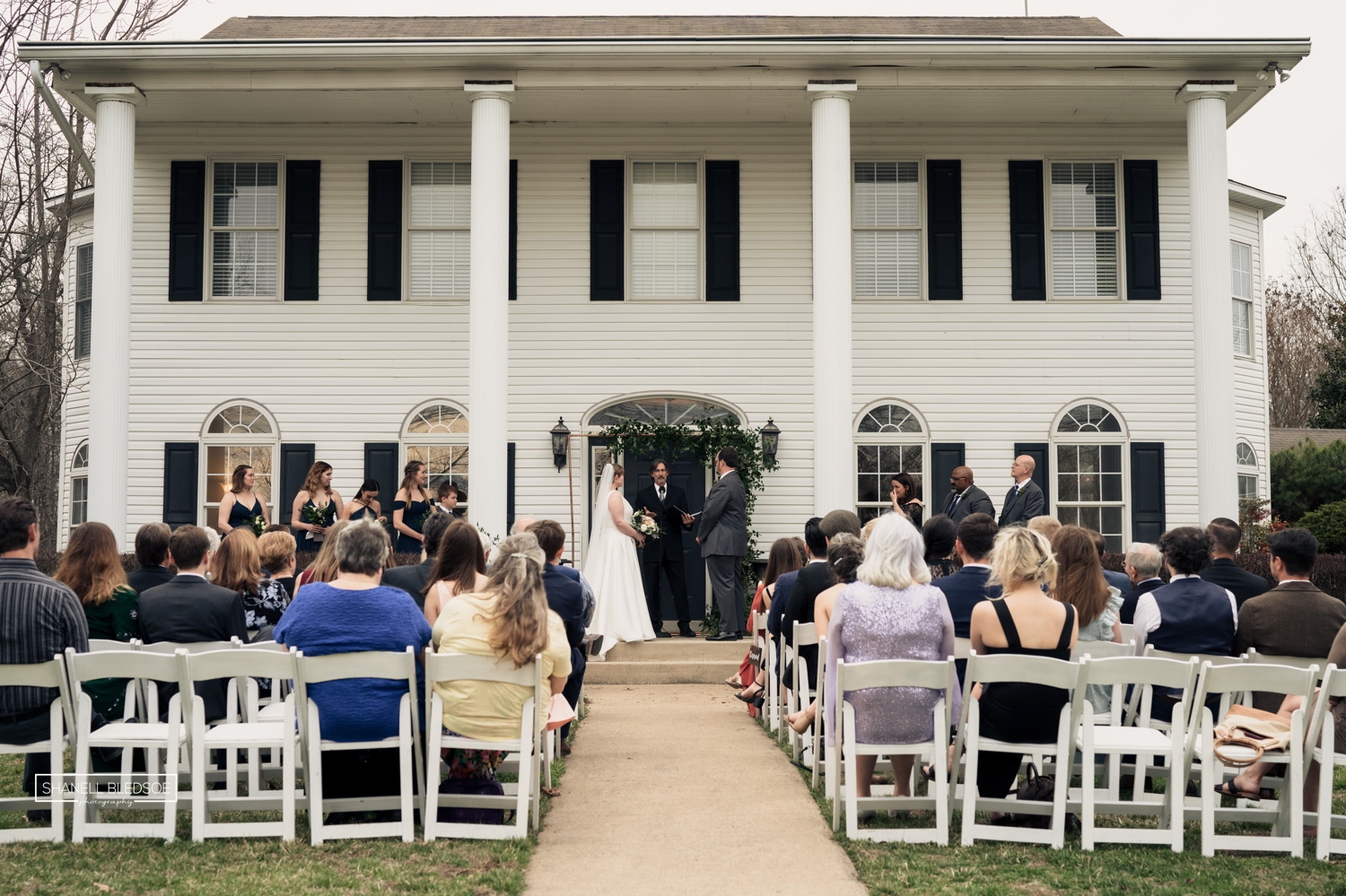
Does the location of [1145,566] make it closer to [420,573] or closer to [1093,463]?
[420,573]

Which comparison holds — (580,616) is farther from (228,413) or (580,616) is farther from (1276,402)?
(1276,402)

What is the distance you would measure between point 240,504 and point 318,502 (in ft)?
2.55

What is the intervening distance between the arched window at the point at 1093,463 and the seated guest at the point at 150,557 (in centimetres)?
1077

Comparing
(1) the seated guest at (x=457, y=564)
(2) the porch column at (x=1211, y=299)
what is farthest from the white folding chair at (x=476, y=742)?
(2) the porch column at (x=1211, y=299)

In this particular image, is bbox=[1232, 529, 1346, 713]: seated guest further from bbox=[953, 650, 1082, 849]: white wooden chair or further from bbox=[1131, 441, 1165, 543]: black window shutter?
bbox=[1131, 441, 1165, 543]: black window shutter

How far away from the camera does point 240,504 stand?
12383 millimetres

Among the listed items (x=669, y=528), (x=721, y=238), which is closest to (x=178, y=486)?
(x=669, y=528)

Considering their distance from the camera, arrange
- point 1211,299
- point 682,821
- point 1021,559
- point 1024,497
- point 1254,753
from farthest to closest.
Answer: point 1211,299 → point 1024,497 → point 682,821 → point 1021,559 → point 1254,753

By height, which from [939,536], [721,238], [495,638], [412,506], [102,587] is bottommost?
[495,638]

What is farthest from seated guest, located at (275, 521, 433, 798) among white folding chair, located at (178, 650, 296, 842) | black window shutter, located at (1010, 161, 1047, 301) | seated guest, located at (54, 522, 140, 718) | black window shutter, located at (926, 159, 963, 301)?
black window shutter, located at (1010, 161, 1047, 301)

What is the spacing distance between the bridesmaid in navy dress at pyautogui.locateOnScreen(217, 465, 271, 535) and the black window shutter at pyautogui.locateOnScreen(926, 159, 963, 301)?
26.3 ft

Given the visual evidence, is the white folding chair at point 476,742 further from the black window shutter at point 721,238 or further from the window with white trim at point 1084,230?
the window with white trim at point 1084,230

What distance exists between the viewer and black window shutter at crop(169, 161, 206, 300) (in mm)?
14859

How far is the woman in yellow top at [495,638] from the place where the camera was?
230 inches
